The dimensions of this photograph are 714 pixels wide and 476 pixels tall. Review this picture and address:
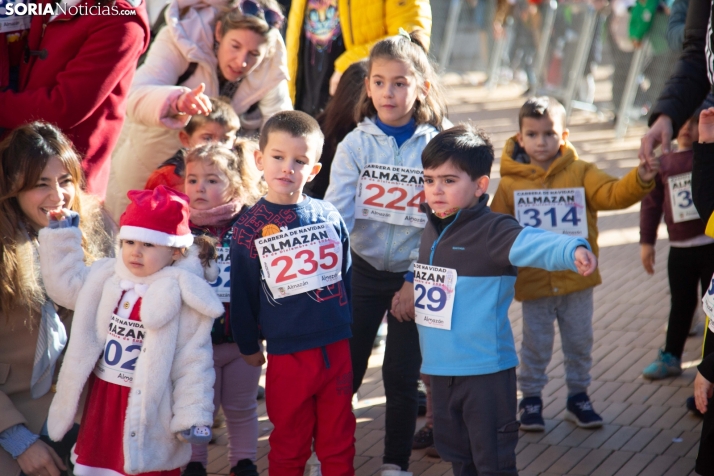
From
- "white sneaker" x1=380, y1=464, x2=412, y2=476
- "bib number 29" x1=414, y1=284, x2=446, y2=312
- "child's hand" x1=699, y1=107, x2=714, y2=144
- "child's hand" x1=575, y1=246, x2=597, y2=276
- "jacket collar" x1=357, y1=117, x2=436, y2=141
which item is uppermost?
"child's hand" x1=699, y1=107, x2=714, y2=144

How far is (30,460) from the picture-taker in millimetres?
3387

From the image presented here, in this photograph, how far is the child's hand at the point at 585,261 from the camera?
3.06 meters

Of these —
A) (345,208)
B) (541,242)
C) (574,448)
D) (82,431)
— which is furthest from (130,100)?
(574,448)

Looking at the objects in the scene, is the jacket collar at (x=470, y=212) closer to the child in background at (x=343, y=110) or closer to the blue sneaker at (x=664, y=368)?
the child in background at (x=343, y=110)

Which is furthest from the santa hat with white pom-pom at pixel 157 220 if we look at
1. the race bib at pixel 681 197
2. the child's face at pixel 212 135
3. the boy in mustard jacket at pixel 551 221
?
the race bib at pixel 681 197

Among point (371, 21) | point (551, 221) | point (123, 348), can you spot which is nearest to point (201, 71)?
point (371, 21)

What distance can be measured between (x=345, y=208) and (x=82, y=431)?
1.48m

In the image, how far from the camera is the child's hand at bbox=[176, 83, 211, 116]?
13.6 ft

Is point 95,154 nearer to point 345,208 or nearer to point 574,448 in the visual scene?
point 345,208

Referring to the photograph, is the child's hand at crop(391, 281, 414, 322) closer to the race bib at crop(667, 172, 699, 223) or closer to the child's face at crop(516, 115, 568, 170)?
the child's face at crop(516, 115, 568, 170)

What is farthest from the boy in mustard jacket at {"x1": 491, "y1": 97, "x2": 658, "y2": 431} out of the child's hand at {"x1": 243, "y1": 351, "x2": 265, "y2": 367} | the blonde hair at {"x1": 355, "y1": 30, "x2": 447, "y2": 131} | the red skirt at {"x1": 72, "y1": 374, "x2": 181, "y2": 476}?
the red skirt at {"x1": 72, "y1": 374, "x2": 181, "y2": 476}

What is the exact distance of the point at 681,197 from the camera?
16.9 feet

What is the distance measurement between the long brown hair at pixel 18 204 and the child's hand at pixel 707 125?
259cm

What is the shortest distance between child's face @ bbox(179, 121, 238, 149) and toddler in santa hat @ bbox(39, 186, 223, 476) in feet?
3.89
